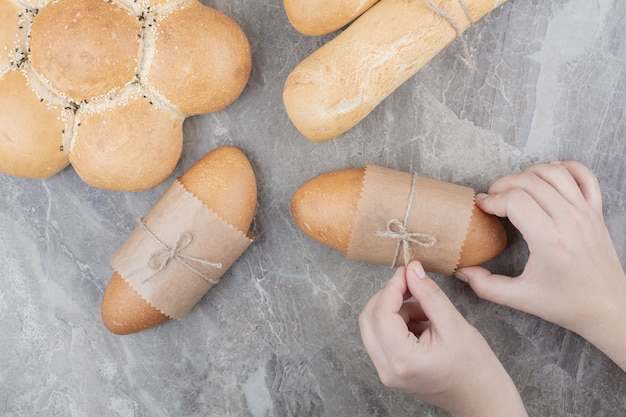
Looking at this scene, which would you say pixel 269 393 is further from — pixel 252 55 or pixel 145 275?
pixel 252 55

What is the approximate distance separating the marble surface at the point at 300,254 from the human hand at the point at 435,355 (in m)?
0.21

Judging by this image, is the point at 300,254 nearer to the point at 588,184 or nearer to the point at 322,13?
the point at 322,13

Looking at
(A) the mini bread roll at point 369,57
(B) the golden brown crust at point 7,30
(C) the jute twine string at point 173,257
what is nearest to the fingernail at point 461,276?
(A) the mini bread roll at point 369,57

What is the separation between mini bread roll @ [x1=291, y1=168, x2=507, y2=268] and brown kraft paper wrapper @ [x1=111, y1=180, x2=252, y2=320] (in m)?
0.16

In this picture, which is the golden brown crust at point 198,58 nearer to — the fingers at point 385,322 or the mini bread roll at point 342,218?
the mini bread roll at point 342,218

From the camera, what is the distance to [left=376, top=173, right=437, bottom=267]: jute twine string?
3.88ft

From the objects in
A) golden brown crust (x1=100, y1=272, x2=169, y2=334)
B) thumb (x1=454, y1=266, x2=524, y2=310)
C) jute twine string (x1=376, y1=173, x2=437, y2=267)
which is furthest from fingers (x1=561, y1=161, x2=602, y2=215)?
golden brown crust (x1=100, y1=272, x2=169, y2=334)

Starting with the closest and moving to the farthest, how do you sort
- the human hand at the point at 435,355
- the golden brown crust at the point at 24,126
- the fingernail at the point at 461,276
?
1. the human hand at the point at 435,355
2. the golden brown crust at the point at 24,126
3. the fingernail at the point at 461,276

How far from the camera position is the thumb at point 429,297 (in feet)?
3.54

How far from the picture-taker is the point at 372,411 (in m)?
1.36

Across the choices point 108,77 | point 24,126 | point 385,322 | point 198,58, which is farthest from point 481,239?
point 24,126

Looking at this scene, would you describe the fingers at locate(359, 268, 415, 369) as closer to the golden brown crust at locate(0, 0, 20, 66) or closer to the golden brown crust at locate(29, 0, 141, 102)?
the golden brown crust at locate(29, 0, 141, 102)

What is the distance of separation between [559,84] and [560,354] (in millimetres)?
659

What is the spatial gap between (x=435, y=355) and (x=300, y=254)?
1.46 ft
